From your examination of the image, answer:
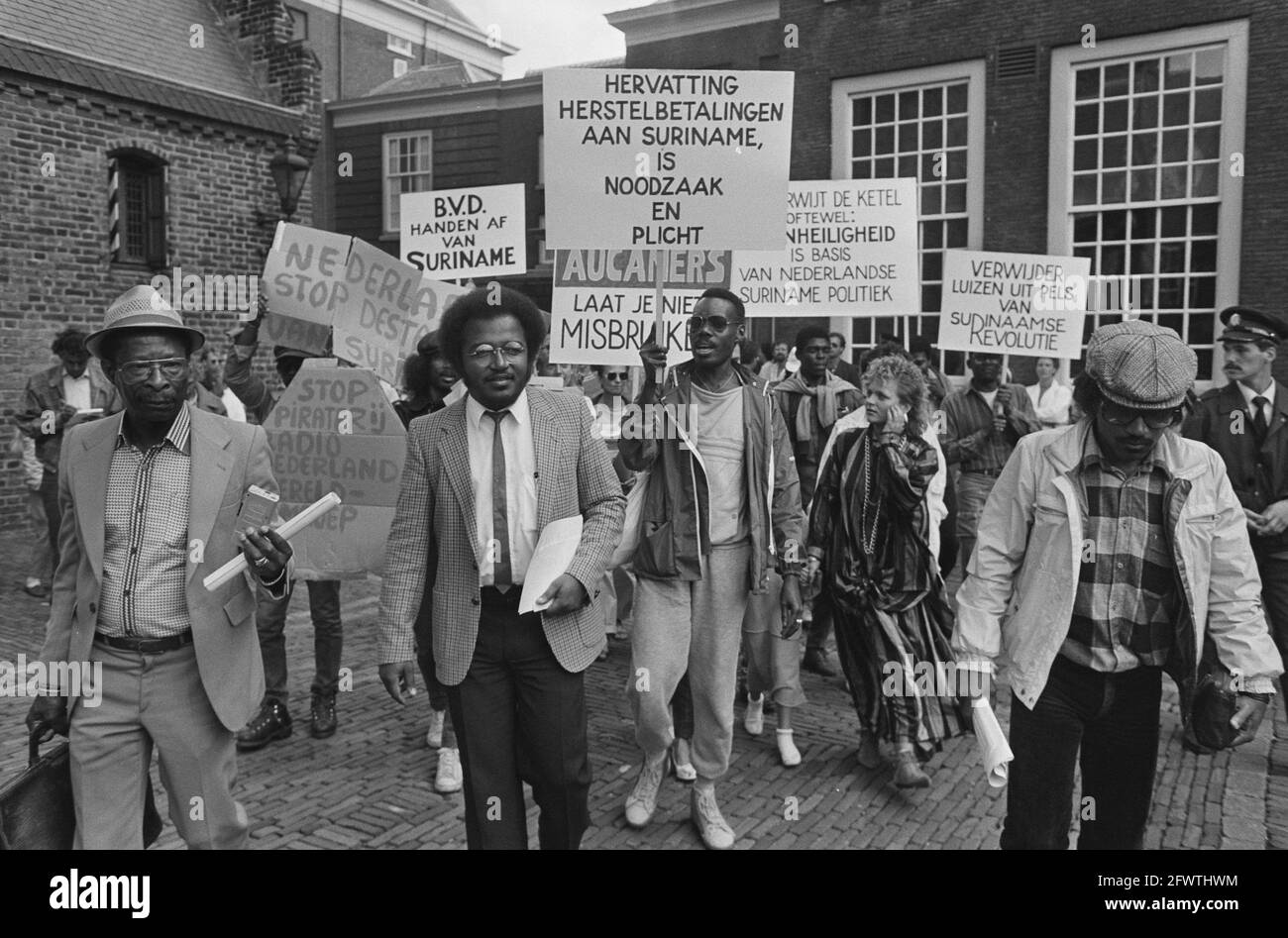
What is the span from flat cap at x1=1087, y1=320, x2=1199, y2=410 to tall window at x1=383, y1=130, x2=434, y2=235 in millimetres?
22457

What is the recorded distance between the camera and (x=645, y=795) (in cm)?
458

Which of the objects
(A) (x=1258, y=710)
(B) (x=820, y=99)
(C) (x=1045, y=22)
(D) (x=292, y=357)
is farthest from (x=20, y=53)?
(A) (x=1258, y=710)

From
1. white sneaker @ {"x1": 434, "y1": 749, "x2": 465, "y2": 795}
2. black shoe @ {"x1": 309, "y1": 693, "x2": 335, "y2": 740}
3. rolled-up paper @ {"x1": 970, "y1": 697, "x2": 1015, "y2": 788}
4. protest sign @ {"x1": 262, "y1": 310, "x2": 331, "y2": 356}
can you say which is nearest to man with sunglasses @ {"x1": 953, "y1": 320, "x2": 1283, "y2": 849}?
rolled-up paper @ {"x1": 970, "y1": 697, "x2": 1015, "y2": 788}

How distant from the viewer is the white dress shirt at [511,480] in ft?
10.9

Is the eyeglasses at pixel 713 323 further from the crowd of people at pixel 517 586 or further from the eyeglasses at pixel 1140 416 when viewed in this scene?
the eyeglasses at pixel 1140 416

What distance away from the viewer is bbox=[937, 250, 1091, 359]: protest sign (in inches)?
353

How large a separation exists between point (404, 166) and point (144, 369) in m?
22.5

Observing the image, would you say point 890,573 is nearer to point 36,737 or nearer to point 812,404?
point 812,404

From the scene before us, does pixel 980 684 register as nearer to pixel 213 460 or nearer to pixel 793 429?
pixel 213 460

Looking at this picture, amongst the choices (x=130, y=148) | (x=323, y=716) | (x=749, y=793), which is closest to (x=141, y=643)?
(x=323, y=716)

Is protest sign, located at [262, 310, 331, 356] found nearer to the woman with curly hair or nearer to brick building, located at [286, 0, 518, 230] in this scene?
the woman with curly hair

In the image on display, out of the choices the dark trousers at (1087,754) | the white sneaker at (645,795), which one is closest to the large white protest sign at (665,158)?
the white sneaker at (645,795)

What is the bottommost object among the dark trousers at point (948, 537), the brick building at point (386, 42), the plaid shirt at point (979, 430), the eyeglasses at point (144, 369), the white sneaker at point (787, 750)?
the white sneaker at point (787, 750)

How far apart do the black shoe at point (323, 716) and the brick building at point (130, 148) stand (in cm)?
902
